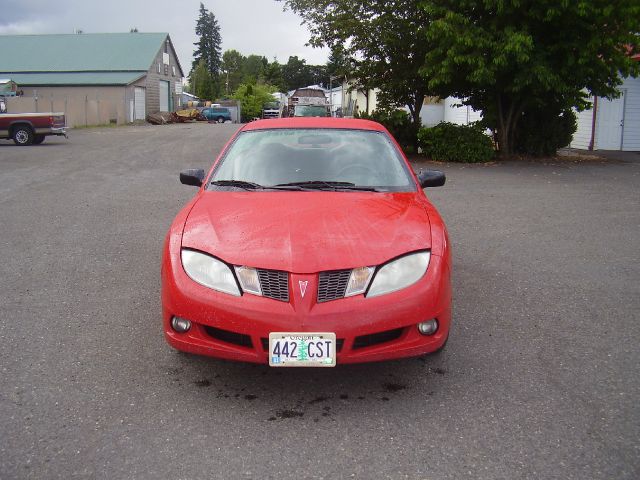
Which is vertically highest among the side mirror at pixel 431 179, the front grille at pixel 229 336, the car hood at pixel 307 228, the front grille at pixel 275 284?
the side mirror at pixel 431 179

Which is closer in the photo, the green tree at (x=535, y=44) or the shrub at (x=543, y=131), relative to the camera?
the green tree at (x=535, y=44)

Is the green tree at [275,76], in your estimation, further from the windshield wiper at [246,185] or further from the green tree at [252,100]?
the windshield wiper at [246,185]

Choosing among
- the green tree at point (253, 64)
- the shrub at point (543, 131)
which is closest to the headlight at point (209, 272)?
the shrub at point (543, 131)

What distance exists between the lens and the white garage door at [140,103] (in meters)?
44.6

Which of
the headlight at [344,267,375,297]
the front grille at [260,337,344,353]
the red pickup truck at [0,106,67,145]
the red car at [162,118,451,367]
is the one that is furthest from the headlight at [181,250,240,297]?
the red pickup truck at [0,106,67,145]

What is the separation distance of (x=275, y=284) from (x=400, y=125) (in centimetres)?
1658

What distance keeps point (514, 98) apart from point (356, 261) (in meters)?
15.4

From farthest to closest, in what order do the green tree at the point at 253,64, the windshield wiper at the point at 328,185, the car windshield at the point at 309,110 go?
the green tree at the point at 253,64 < the car windshield at the point at 309,110 < the windshield wiper at the point at 328,185

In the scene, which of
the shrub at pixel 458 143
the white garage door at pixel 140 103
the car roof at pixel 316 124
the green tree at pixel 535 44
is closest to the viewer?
the car roof at pixel 316 124

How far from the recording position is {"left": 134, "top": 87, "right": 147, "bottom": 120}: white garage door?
44.6 meters

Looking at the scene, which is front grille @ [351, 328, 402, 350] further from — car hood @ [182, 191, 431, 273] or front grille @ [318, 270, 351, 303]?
car hood @ [182, 191, 431, 273]

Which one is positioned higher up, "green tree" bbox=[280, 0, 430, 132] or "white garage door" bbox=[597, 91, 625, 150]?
"green tree" bbox=[280, 0, 430, 132]

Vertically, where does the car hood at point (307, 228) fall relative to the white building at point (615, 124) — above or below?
below

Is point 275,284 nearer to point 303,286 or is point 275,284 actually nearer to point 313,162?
point 303,286
